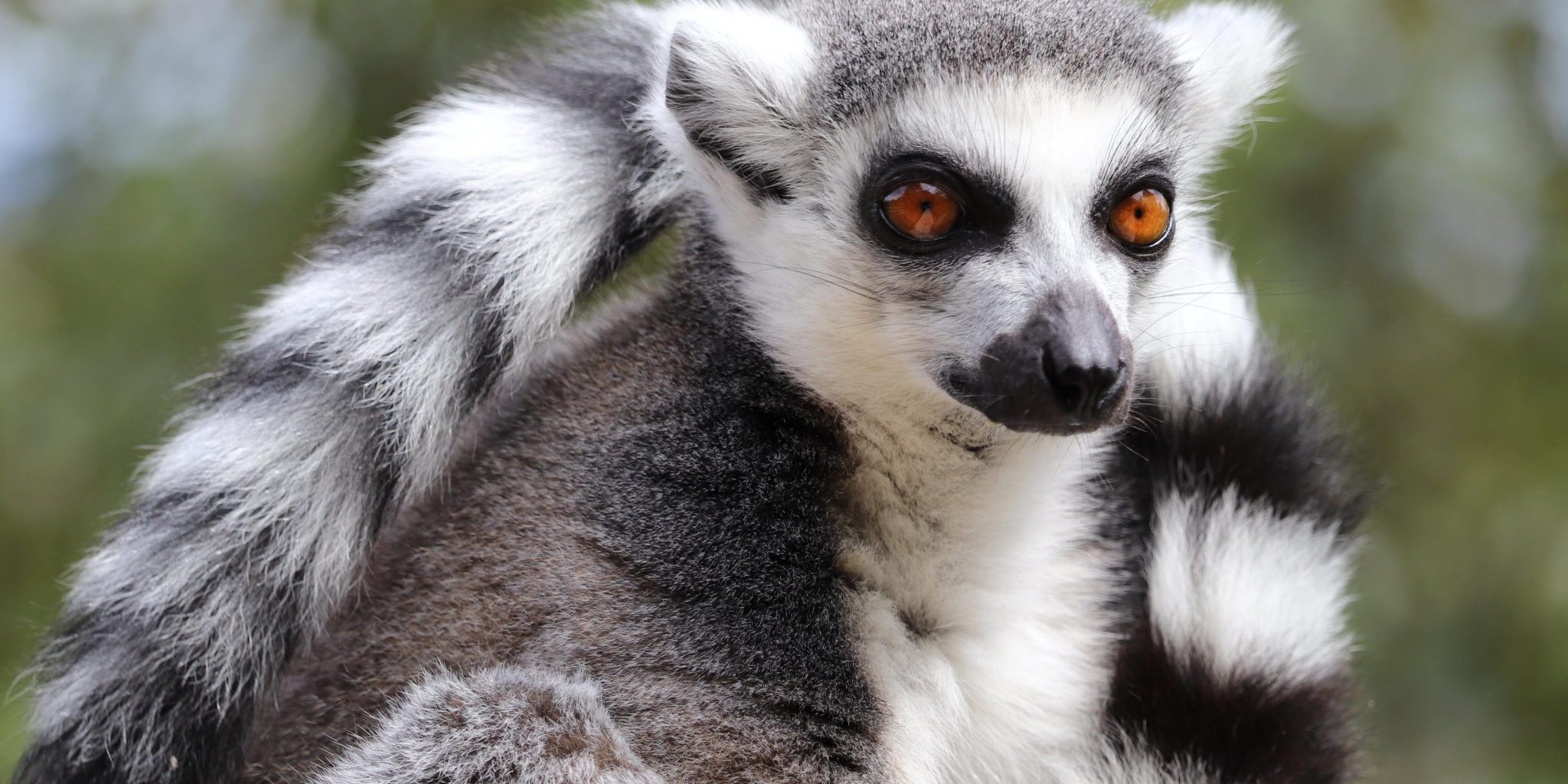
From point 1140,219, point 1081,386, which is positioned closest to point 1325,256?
point 1140,219

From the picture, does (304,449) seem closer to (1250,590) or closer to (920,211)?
(920,211)

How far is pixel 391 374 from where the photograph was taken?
Answer: 1.79 metres

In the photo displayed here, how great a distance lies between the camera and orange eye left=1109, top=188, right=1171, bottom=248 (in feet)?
6.28

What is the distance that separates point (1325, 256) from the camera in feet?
9.28

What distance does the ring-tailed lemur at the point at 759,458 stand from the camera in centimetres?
180

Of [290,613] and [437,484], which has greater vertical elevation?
[437,484]

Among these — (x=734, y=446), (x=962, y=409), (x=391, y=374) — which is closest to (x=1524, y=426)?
(x=962, y=409)

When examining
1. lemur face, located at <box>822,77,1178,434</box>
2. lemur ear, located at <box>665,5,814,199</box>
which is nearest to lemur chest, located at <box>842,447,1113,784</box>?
lemur face, located at <box>822,77,1178,434</box>

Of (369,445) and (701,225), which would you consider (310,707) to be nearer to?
(369,445)

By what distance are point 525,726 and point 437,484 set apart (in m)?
0.47

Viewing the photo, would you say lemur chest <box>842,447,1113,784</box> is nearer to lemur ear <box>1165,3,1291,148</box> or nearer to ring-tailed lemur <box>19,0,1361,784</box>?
ring-tailed lemur <box>19,0,1361,784</box>

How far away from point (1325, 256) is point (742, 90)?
1.49 meters

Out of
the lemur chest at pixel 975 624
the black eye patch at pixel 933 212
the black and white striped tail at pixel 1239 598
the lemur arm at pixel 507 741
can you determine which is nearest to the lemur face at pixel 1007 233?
the black eye patch at pixel 933 212

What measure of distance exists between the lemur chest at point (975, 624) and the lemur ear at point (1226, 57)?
2.05 feet
